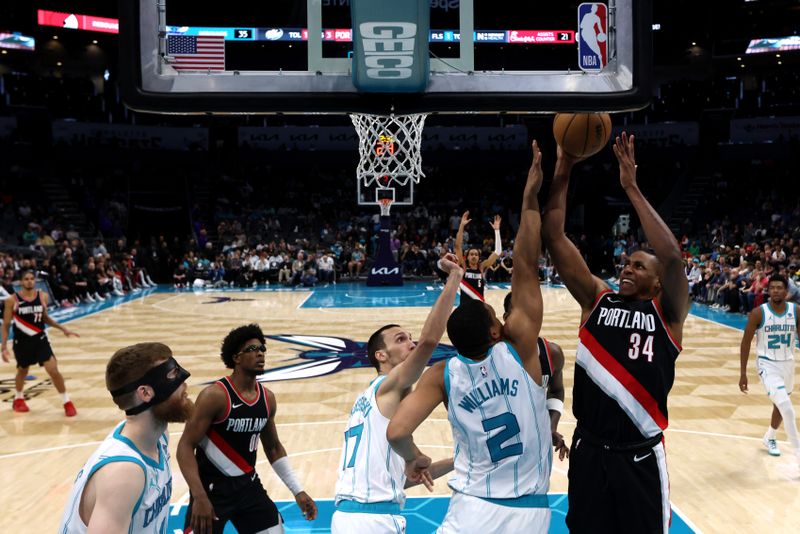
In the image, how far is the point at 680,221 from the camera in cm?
3064

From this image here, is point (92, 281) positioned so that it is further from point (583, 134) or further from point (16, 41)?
point (583, 134)

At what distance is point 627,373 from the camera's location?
3.02m

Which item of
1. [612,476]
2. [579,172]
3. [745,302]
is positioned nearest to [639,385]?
[612,476]

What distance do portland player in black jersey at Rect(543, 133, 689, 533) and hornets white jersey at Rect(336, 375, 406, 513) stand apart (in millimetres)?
805

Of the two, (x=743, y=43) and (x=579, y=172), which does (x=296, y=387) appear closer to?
(x=579, y=172)

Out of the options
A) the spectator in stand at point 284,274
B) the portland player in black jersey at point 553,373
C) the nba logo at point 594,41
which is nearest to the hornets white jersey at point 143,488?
the portland player in black jersey at point 553,373

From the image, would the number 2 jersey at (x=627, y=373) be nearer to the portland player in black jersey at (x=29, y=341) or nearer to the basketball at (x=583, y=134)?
the basketball at (x=583, y=134)

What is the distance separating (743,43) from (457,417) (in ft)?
112

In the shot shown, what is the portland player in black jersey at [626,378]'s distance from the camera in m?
2.93

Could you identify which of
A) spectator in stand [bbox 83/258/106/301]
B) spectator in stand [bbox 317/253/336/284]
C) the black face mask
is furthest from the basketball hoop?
the black face mask

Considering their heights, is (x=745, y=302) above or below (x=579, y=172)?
below

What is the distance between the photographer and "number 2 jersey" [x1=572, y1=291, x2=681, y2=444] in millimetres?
2994

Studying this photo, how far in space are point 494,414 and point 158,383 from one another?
129 cm

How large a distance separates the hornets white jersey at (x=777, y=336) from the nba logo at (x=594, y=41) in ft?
14.2
